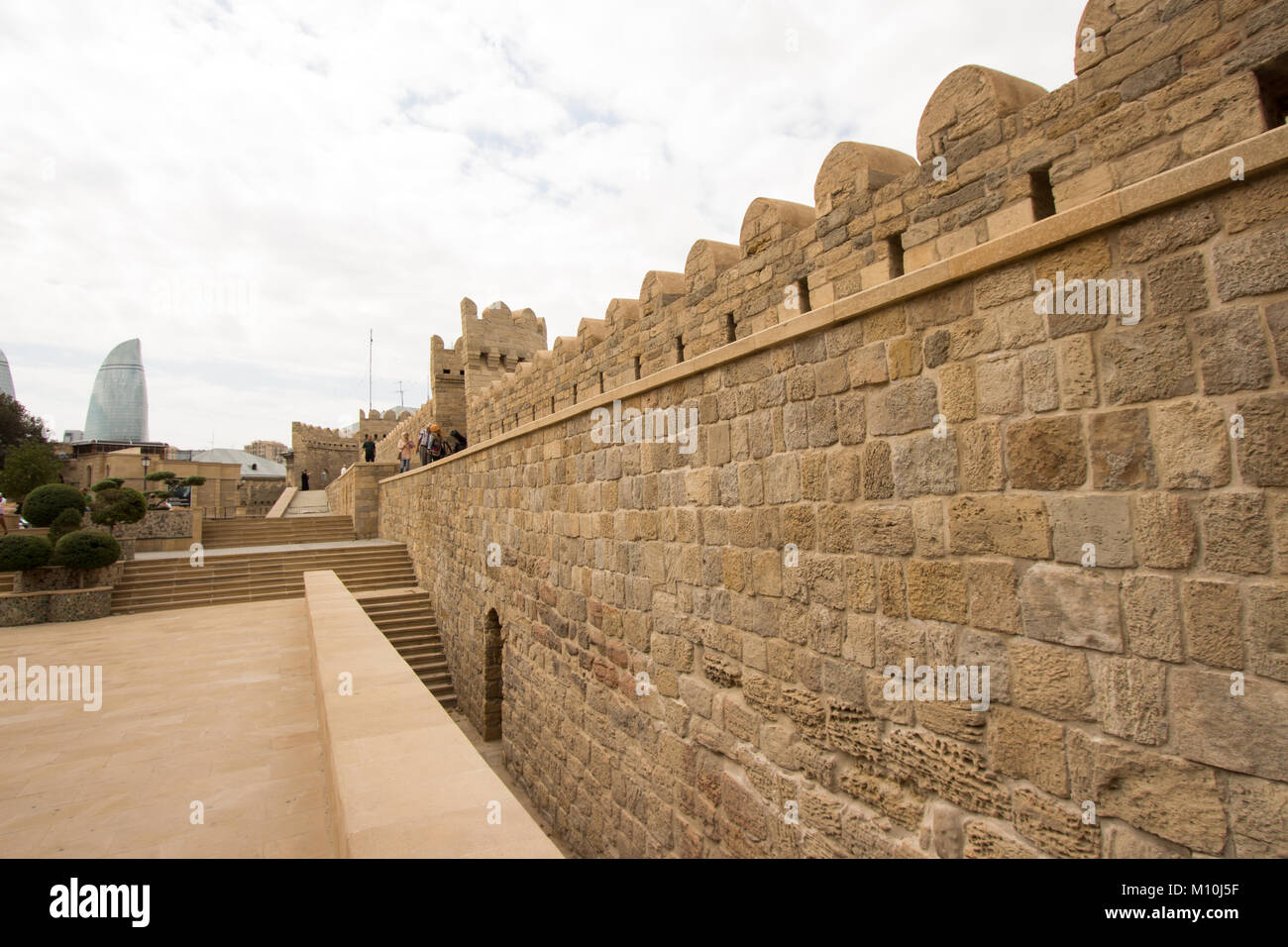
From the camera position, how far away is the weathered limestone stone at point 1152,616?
6.58 feet

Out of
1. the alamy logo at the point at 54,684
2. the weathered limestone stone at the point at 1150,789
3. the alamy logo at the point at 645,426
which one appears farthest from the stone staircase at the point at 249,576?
the weathered limestone stone at the point at 1150,789

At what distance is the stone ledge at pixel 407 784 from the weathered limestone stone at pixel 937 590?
178 centimetres

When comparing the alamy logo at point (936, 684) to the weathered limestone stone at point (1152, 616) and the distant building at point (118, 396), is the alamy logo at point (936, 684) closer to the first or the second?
the weathered limestone stone at point (1152, 616)

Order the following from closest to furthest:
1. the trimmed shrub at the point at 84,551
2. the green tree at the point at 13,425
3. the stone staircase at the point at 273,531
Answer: the trimmed shrub at the point at 84,551, the stone staircase at the point at 273,531, the green tree at the point at 13,425

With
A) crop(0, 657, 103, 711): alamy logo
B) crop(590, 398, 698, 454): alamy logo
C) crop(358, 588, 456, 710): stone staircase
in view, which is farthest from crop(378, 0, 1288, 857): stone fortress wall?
crop(358, 588, 456, 710): stone staircase

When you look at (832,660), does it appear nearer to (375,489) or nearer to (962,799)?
(962,799)

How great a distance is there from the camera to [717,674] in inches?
161

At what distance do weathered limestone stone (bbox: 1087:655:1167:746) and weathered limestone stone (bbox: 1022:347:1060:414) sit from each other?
2.97 feet

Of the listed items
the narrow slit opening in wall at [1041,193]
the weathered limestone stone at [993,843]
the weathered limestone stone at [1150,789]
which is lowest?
the weathered limestone stone at [993,843]

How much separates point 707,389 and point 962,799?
2.64 meters

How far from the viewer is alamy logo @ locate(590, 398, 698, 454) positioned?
4.41m
